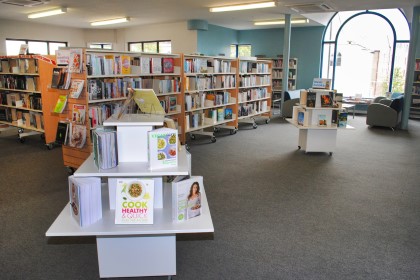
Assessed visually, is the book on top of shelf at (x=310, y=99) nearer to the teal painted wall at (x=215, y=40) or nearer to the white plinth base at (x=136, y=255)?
the white plinth base at (x=136, y=255)

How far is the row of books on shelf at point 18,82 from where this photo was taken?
22.8 ft

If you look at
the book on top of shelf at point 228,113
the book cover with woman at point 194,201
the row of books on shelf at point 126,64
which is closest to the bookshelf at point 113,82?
the row of books on shelf at point 126,64

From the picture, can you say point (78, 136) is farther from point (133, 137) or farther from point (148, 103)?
point (133, 137)

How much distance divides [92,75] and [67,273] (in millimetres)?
3166

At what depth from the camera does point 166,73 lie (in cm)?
671

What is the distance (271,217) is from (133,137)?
2.07 m

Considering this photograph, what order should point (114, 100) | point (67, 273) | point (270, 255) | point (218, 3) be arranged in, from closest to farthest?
1. point (67, 273)
2. point (270, 255)
3. point (114, 100)
4. point (218, 3)

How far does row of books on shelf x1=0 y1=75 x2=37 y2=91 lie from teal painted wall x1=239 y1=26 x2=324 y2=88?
32.8 ft

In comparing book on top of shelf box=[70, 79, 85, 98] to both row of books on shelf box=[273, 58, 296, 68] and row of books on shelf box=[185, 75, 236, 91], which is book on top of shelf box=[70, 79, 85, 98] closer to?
row of books on shelf box=[185, 75, 236, 91]

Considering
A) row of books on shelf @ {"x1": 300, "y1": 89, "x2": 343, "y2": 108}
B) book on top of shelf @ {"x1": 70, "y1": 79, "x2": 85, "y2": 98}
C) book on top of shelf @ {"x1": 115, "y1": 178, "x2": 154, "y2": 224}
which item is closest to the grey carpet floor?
book on top of shelf @ {"x1": 115, "y1": 178, "x2": 154, "y2": 224}

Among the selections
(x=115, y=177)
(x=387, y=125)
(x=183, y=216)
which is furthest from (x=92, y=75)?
(x=387, y=125)

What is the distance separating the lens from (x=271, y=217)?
12.5 feet

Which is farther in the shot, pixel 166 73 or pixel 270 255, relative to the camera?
pixel 166 73

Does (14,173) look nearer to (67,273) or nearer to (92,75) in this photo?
(92,75)
